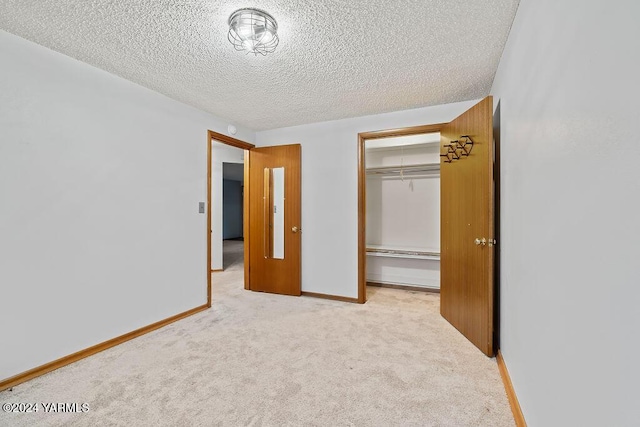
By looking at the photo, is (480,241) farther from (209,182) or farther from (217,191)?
(217,191)

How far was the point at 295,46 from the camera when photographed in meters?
1.94

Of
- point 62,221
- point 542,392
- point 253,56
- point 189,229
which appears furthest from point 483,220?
point 62,221

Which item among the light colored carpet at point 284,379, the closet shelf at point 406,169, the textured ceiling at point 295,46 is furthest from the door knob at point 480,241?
the closet shelf at point 406,169

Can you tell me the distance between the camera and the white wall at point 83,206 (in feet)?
6.02

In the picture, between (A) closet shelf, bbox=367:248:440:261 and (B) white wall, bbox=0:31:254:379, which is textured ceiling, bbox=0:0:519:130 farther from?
(A) closet shelf, bbox=367:248:440:261

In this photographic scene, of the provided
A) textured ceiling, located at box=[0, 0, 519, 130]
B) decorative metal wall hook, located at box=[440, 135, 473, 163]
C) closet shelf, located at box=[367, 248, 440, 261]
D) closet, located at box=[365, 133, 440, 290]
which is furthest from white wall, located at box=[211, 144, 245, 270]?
decorative metal wall hook, located at box=[440, 135, 473, 163]

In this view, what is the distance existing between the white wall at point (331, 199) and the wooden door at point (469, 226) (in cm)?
92

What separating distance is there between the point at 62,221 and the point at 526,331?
10.3 ft

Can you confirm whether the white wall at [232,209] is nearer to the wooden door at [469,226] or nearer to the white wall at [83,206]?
the white wall at [83,206]

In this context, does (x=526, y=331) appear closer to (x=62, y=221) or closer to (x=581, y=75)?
(x=581, y=75)

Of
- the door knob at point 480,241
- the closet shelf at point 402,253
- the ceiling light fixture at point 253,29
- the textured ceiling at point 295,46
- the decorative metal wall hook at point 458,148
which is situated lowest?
the closet shelf at point 402,253

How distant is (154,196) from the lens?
8.89 feet

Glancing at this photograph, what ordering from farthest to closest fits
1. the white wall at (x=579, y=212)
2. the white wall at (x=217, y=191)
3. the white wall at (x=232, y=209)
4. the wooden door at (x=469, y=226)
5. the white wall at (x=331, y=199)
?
the white wall at (x=232, y=209) → the white wall at (x=217, y=191) → the white wall at (x=331, y=199) → the wooden door at (x=469, y=226) → the white wall at (x=579, y=212)

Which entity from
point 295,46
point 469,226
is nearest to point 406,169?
point 469,226
